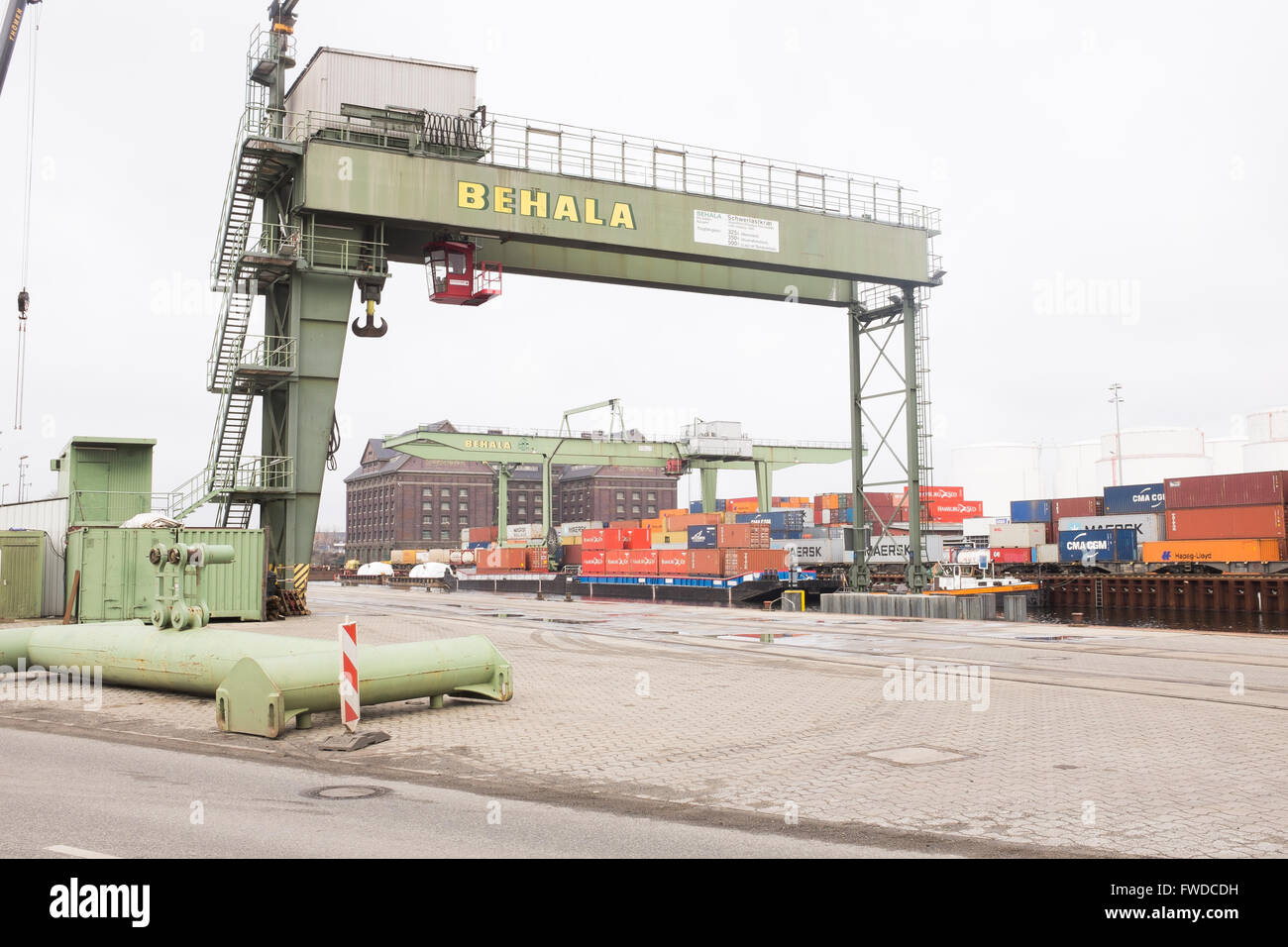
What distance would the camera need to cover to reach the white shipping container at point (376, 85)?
25.2 m

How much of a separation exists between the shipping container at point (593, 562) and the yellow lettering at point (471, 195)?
1315 inches

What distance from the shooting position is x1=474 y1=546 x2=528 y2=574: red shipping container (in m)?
66.4

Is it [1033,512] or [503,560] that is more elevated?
[1033,512]

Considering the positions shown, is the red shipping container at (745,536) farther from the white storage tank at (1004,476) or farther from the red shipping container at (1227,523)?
the white storage tank at (1004,476)

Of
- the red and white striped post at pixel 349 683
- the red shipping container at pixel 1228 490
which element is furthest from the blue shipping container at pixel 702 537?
the red and white striped post at pixel 349 683

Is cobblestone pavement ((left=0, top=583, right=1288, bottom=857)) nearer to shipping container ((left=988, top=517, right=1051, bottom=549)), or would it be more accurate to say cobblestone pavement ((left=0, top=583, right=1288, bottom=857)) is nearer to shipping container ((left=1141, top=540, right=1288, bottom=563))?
shipping container ((left=1141, top=540, right=1288, bottom=563))

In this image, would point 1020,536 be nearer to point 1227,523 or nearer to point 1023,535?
point 1023,535

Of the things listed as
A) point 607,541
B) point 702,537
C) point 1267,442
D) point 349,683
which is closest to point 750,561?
point 702,537

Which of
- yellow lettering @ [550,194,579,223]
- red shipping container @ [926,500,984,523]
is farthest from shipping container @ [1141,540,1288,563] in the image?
yellow lettering @ [550,194,579,223]

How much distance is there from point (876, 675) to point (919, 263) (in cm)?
2058

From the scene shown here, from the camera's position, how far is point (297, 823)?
623 cm

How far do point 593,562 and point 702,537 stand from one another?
882 centimetres

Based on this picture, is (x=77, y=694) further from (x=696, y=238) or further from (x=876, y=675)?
(x=696, y=238)

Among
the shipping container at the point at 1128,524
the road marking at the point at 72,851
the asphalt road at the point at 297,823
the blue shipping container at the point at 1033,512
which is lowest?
the asphalt road at the point at 297,823
